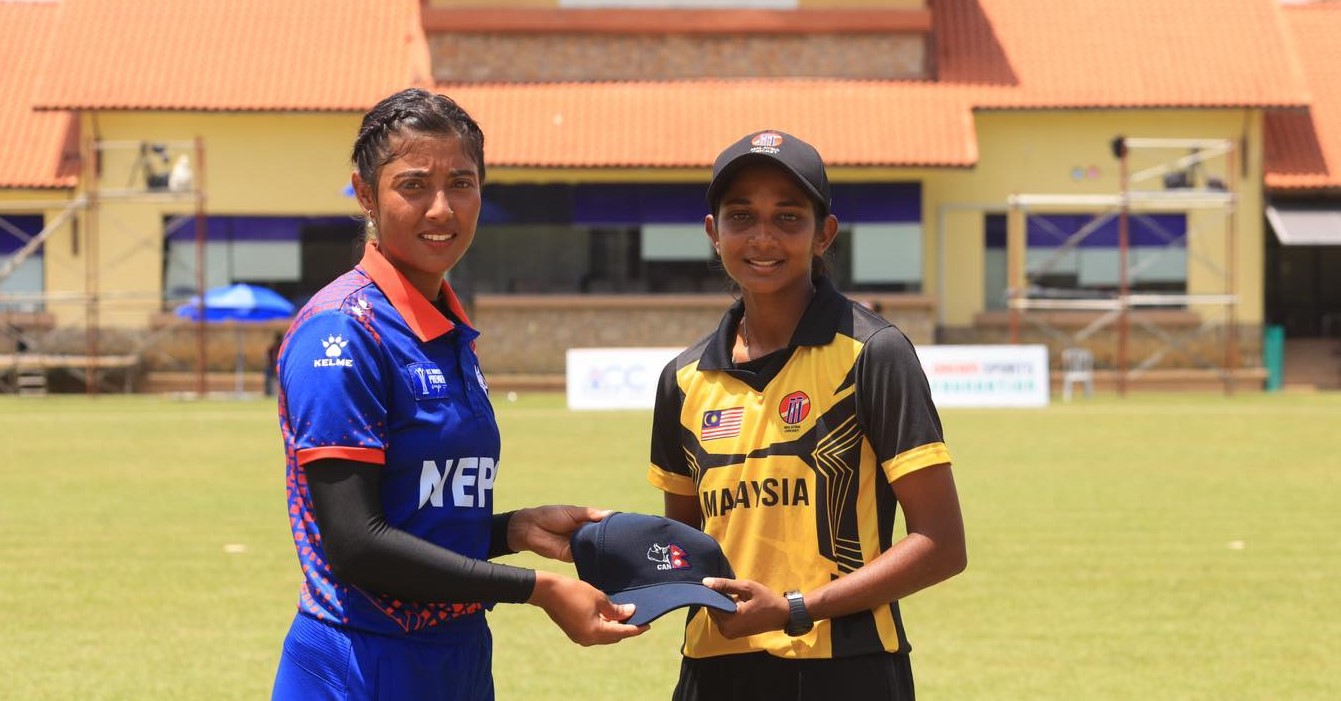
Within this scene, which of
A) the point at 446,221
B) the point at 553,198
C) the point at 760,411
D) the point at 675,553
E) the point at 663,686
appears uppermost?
the point at 553,198

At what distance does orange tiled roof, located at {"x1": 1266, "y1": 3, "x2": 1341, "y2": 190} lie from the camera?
44.7 metres

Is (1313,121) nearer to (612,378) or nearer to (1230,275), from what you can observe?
(1230,275)

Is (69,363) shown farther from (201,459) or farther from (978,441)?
(978,441)

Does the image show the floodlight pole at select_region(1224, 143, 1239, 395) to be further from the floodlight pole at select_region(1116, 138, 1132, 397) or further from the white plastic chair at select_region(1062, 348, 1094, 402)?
the white plastic chair at select_region(1062, 348, 1094, 402)

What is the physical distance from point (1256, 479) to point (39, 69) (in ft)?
120

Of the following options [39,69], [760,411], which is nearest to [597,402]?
[39,69]

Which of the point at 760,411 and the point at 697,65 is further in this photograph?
the point at 697,65

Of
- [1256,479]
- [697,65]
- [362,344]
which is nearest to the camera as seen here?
[362,344]

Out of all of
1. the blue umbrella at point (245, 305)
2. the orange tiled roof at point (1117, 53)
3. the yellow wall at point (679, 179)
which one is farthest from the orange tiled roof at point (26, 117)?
the orange tiled roof at point (1117, 53)

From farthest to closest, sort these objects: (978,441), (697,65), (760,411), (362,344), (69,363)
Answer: (697,65), (69,363), (978,441), (760,411), (362,344)

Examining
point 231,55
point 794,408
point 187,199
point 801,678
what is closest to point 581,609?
point 801,678

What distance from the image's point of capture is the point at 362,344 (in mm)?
3666

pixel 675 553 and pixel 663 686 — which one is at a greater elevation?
pixel 675 553

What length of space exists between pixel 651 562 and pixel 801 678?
1.50 feet
